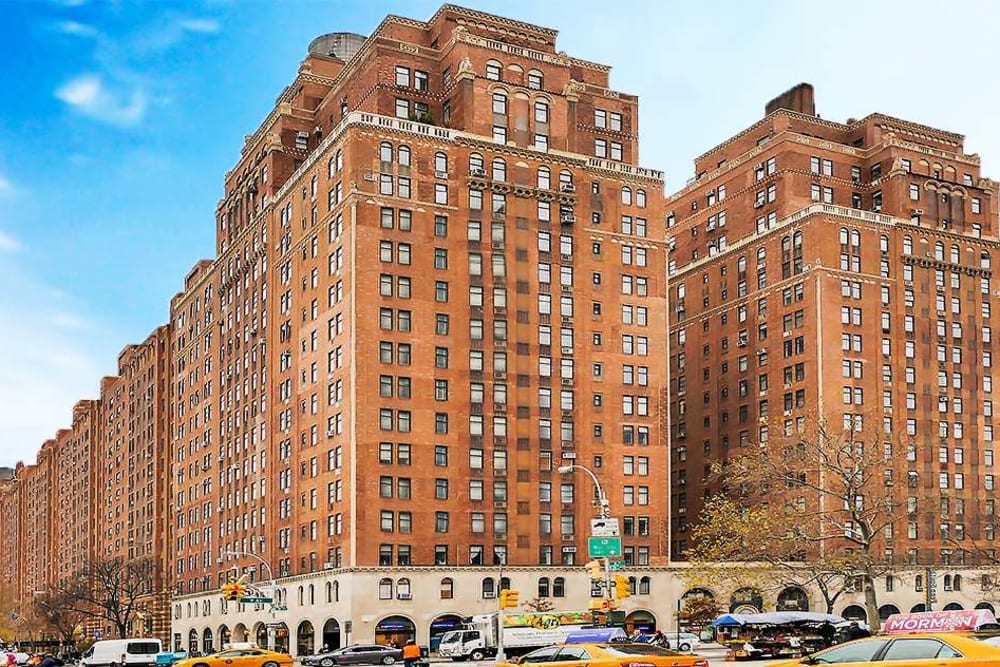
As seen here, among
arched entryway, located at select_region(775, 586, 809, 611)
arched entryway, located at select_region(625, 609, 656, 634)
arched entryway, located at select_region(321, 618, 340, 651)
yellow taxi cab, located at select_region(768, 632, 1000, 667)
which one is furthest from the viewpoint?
arched entryway, located at select_region(775, 586, 809, 611)

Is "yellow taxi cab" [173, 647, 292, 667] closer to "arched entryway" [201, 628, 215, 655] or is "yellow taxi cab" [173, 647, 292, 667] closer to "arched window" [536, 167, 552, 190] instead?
"arched window" [536, 167, 552, 190]

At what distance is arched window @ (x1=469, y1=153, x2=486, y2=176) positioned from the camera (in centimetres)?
11450

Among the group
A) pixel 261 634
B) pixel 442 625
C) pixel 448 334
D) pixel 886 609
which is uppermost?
pixel 448 334

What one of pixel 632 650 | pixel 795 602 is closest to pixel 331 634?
pixel 795 602

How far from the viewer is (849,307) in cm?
13550

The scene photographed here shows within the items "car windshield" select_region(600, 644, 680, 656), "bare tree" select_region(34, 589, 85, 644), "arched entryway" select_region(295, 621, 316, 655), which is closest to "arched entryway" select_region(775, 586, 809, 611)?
"arched entryway" select_region(295, 621, 316, 655)

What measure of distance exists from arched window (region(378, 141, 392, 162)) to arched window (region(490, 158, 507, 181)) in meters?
8.69

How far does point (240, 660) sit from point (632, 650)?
32.3 meters

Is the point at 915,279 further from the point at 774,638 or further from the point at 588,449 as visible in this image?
the point at 774,638

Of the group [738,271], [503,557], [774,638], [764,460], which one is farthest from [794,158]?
[774,638]

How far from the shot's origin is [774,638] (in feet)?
244

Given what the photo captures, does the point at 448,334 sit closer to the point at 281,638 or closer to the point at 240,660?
the point at 281,638

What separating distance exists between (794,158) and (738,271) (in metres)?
13.1

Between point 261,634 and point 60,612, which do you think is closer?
point 261,634
